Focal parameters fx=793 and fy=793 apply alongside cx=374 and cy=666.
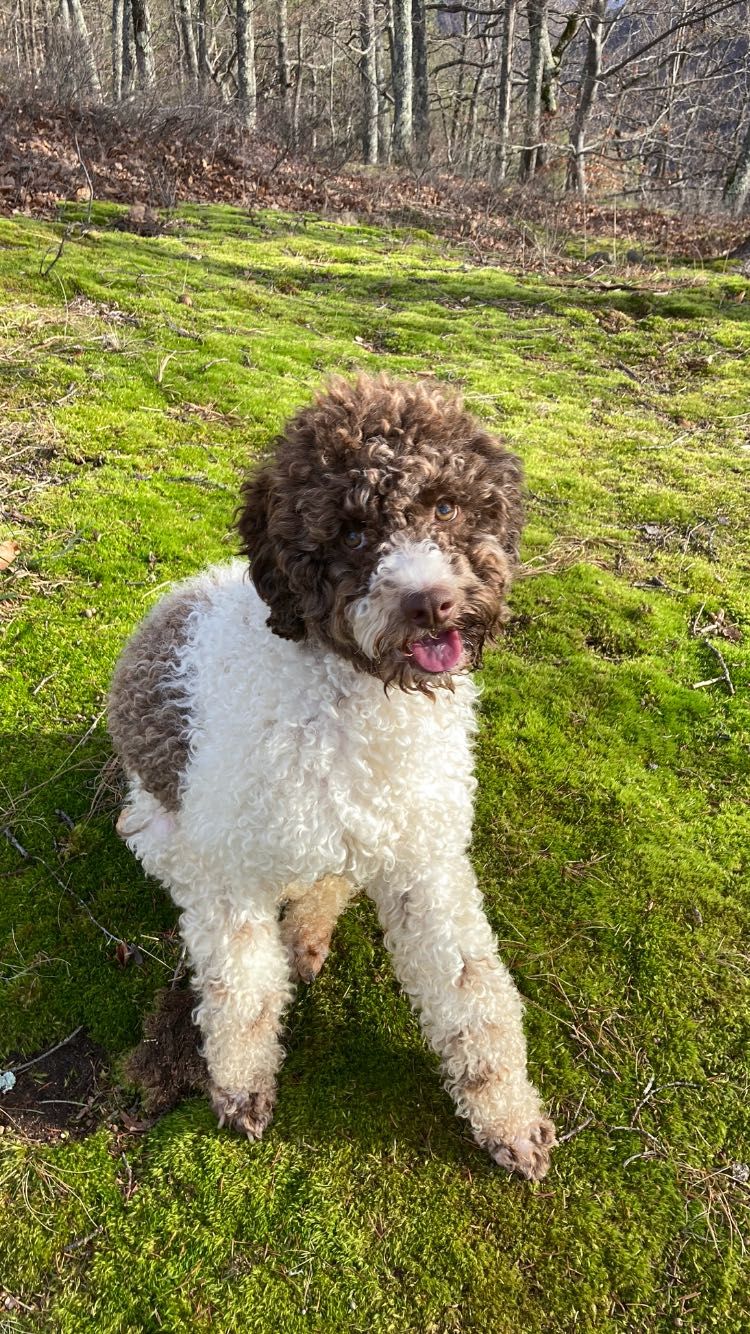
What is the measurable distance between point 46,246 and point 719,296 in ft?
37.0

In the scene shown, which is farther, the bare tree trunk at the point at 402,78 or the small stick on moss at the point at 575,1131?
the bare tree trunk at the point at 402,78

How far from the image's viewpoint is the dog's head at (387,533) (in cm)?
270

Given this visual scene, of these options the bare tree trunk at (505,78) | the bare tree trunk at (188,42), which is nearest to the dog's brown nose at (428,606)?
the bare tree trunk at (505,78)

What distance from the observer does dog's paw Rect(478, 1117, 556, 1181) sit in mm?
3377

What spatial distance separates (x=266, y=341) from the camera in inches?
415

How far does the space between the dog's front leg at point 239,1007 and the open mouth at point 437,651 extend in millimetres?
1634

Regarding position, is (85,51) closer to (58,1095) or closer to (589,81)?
(589,81)

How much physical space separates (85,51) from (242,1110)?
95.7 feet

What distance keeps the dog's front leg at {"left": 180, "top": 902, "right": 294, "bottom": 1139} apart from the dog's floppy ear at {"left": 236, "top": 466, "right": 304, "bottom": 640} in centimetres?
148

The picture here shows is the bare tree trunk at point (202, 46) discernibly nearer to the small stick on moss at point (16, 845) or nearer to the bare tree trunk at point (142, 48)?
the bare tree trunk at point (142, 48)

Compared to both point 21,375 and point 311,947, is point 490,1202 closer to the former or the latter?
point 311,947

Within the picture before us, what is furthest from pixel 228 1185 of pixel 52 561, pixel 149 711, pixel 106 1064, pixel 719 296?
pixel 719 296

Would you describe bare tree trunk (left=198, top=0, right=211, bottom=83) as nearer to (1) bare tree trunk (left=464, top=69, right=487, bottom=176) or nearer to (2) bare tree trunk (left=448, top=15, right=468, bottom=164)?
(2) bare tree trunk (left=448, top=15, right=468, bottom=164)

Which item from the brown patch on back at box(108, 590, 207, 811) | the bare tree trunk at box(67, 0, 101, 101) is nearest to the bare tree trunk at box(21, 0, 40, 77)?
the bare tree trunk at box(67, 0, 101, 101)
